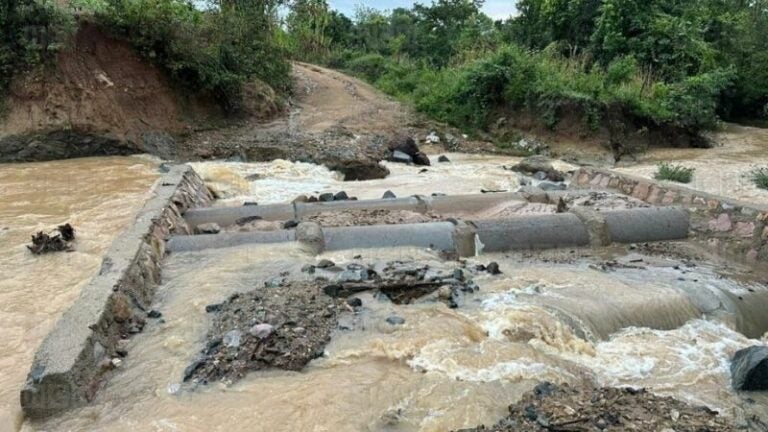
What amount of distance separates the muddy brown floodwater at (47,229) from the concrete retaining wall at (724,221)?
6679mm

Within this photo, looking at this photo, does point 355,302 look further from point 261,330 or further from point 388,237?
point 388,237

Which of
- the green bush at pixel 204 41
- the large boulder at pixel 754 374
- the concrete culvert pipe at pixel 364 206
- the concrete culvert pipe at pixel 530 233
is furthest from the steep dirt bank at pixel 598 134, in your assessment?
the large boulder at pixel 754 374

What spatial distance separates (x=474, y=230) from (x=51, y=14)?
1208cm

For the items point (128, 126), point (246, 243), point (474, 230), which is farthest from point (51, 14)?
point (474, 230)

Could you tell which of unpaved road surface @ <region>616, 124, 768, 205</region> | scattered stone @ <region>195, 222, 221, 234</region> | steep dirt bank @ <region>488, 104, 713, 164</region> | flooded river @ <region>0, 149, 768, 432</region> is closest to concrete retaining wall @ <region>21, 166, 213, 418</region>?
flooded river @ <region>0, 149, 768, 432</region>

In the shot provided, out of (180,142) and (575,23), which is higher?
(575,23)

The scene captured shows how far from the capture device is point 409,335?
4.40 meters

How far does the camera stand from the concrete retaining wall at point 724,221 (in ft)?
21.6

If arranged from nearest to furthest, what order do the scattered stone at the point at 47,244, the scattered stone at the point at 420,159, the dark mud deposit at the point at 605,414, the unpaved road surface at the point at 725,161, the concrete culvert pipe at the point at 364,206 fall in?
the dark mud deposit at the point at 605,414 < the scattered stone at the point at 47,244 < the concrete culvert pipe at the point at 364,206 < the unpaved road surface at the point at 725,161 < the scattered stone at the point at 420,159

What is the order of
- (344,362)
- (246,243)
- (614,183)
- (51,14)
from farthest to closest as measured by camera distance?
(51,14)
(614,183)
(246,243)
(344,362)

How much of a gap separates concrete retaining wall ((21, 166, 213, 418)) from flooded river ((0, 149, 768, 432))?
0.11 metres

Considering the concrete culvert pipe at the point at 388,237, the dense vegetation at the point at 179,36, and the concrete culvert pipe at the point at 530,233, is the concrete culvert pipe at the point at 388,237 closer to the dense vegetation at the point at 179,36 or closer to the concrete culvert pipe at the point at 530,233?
the concrete culvert pipe at the point at 530,233

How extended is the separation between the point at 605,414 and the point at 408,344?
4.68 feet

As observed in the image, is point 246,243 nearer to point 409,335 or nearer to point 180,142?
point 409,335
